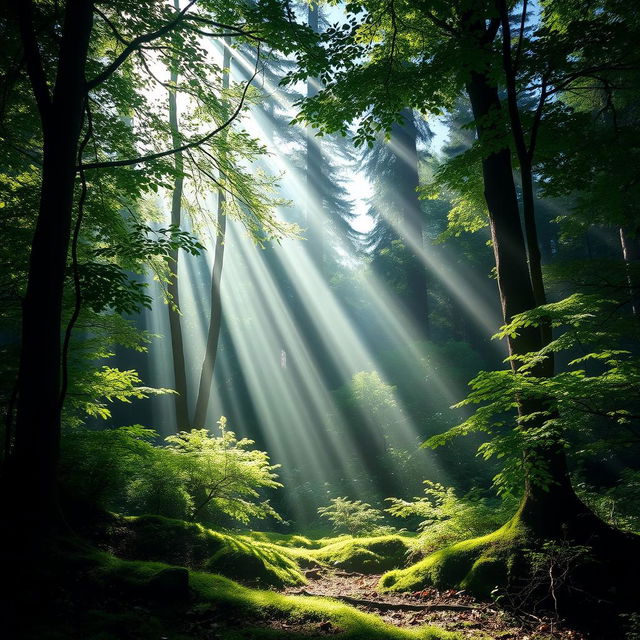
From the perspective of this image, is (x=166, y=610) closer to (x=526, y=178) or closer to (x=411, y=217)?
Answer: (x=526, y=178)

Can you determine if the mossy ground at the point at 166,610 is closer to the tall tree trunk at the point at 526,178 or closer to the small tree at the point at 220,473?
the small tree at the point at 220,473

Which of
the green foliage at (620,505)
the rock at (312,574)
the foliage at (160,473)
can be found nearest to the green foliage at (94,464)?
the foliage at (160,473)

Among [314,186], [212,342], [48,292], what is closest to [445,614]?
[48,292]

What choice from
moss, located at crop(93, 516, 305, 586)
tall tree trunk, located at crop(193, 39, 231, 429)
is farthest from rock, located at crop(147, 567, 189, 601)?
tall tree trunk, located at crop(193, 39, 231, 429)

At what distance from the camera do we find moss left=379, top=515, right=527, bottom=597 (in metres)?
4.41

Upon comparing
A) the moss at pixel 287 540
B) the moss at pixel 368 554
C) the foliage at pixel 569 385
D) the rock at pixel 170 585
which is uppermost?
the foliage at pixel 569 385

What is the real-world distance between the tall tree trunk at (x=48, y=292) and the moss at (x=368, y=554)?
452 cm

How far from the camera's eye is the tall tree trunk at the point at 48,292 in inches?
137

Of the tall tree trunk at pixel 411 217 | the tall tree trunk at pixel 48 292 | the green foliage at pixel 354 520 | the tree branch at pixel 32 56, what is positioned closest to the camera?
the tall tree trunk at pixel 48 292

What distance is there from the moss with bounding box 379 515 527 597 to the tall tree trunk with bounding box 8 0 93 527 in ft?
13.7

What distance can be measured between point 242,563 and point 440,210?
69.7ft

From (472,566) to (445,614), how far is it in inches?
30.2

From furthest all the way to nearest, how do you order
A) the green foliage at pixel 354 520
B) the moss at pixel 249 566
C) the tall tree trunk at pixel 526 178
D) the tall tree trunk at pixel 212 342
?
the tall tree trunk at pixel 212 342 < the green foliage at pixel 354 520 < the moss at pixel 249 566 < the tall tree trunk at pixel 526 178

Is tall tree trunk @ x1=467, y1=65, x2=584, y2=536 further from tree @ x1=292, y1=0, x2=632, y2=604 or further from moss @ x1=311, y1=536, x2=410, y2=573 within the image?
moss @ x1=311, y1=536, x2=410, y2=573
